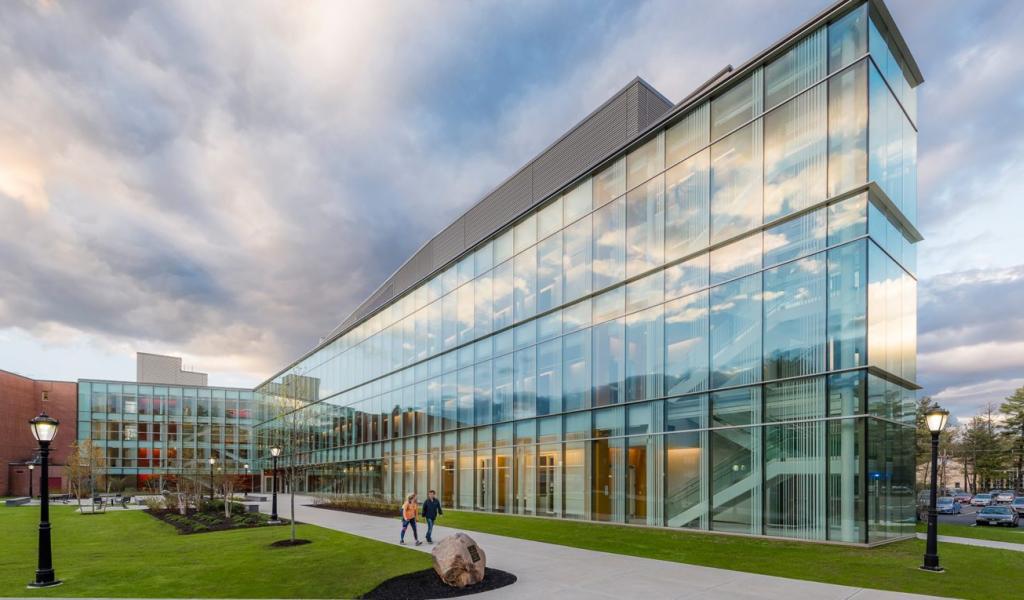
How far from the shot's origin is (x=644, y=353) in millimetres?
23906

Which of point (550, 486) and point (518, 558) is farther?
point (550, 486)

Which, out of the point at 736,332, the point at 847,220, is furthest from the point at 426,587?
the point at 847,220

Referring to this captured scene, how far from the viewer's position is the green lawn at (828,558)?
1170cm

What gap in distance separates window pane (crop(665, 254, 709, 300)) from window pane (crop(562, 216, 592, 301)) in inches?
200

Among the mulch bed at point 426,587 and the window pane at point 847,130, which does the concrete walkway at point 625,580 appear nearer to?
the mulch bed at point 426,587

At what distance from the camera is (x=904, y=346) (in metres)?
20.1

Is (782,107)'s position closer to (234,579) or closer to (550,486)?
(550,486)

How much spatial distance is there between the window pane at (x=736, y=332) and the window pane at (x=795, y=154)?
2.67 m

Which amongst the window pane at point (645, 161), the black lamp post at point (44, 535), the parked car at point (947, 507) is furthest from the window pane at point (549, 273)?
the parked car at point (947, 507)

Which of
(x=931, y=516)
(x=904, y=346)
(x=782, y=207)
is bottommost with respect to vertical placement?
(x=931, y=516)

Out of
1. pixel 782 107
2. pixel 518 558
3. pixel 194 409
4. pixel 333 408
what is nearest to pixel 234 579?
pixel 518 558

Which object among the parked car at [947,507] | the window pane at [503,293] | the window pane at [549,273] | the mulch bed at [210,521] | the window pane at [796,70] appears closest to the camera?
the window pane at [796,70]

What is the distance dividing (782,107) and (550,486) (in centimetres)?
1921

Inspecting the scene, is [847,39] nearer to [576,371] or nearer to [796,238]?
[796,238]
